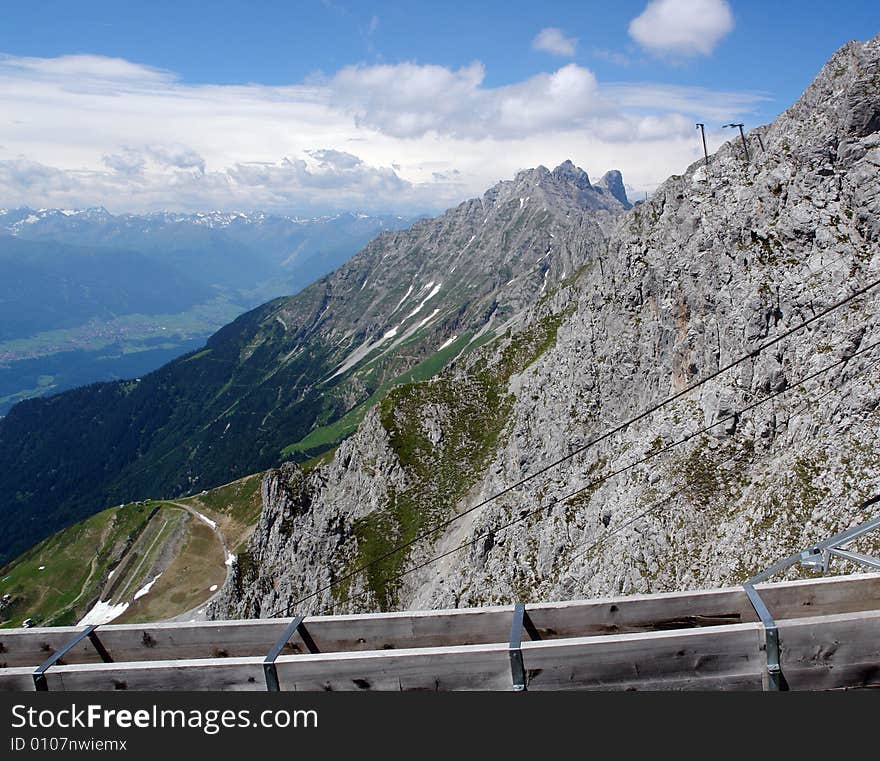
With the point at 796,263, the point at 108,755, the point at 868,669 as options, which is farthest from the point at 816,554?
the point at 796,263

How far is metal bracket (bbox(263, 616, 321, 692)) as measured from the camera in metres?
6.09

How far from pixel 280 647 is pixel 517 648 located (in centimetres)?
258

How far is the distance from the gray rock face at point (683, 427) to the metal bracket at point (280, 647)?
3599cm

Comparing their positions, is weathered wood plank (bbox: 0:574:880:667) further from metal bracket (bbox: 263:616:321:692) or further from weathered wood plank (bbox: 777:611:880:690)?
weathered wood plank (bbox: 777:611:880:690)

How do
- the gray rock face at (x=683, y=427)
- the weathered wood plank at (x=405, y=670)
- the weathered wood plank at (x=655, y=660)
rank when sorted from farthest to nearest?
the gray rock face at (x=683, y=427), the weathered wood plank at (x=405, y=670), the weathered wood plank at (x=655, y=660)

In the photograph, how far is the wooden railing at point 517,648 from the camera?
5.50 m

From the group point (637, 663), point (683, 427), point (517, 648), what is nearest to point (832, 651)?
point (637, 663)

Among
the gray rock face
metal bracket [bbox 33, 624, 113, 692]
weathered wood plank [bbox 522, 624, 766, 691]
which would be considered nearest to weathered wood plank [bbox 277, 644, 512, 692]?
weathered wood plank [bbox 522, 624, 766, 691]

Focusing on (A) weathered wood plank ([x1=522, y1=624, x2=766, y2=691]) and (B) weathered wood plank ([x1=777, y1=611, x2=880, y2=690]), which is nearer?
(B) weathered wood plank ([x1=777, y1=611, x2=880, y2=690])

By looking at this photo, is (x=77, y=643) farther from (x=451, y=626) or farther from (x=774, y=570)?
(x=774, y=570)

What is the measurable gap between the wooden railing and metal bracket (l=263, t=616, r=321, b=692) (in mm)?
27

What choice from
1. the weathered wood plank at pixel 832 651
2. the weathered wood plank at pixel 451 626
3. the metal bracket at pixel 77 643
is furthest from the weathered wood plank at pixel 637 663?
the metal bracket at pixel 77 643

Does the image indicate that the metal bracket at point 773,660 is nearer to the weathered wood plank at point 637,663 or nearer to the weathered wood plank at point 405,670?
the weathered wood plank at point 637,663

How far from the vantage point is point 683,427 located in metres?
51.1
